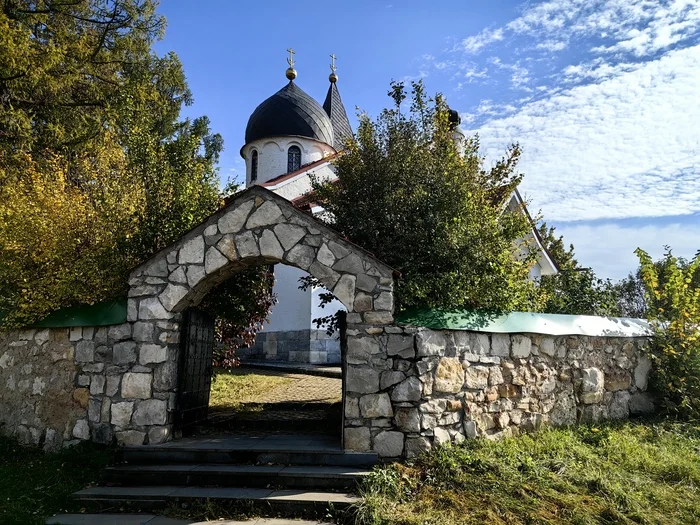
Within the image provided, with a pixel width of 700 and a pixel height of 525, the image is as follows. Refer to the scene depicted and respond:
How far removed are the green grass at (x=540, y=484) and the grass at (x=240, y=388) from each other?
391 centimetres

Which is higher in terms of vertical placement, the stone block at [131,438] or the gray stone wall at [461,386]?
the gray stone wall at [461,386]

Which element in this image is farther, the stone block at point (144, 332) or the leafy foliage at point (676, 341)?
the leafy foliage at point (676, 341)

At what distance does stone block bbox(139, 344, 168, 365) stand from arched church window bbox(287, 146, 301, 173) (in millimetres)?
15535

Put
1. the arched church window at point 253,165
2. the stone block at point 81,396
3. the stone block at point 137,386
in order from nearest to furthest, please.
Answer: the stone block at point 137,386, the stone block at point 81,396, the arched church window at point 253,165

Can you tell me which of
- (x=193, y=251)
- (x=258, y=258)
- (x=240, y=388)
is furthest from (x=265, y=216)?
(x=240, y=388)

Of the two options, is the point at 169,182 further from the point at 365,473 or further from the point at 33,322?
the point at 365,473

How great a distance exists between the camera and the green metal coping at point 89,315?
19.3 feet

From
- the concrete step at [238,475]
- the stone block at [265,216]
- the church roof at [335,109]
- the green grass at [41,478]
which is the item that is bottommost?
the green grass at [41,478]

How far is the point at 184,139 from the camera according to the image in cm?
802

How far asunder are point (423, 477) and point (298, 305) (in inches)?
424

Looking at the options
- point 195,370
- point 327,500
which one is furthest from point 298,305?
point 327,500

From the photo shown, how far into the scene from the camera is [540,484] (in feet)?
15.3

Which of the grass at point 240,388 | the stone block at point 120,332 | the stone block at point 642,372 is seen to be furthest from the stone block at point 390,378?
the stone block at point 642,372

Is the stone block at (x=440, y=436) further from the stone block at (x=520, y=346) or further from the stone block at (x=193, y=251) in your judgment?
the stone block at (x=193, y=251)
